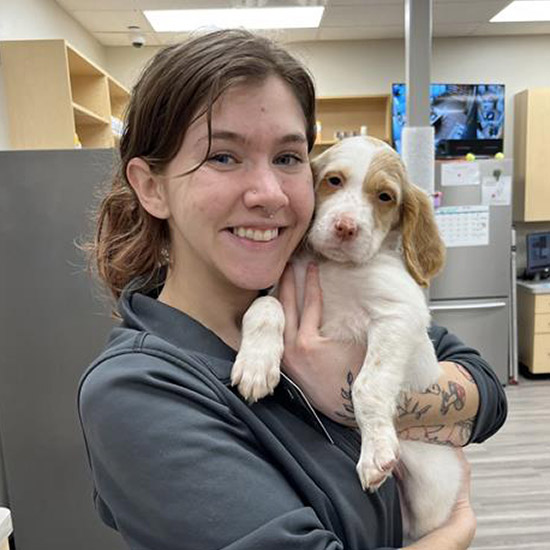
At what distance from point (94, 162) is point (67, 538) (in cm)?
175

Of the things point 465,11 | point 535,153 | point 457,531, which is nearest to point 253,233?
point 457,531

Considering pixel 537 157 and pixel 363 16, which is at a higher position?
pixel 363 16

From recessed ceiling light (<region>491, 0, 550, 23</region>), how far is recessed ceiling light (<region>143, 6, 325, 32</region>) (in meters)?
1.64

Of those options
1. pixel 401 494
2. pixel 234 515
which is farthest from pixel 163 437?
pixel 401 494

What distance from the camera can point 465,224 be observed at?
484 centimetres

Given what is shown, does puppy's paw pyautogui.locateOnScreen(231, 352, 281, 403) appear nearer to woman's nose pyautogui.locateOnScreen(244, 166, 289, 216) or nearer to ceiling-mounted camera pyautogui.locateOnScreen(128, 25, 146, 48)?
woman's nose pyautogui.locateOnScreen(244, 166, 289, 216)

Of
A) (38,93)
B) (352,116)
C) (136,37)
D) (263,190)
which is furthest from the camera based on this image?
(352,116)

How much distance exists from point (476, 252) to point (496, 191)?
1.88ft

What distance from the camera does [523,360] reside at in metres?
5.38

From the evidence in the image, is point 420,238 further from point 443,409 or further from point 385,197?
point 443,409

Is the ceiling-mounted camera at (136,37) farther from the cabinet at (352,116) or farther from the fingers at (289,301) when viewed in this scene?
the fingers at (289,301)

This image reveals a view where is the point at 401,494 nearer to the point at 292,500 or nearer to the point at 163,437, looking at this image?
the point at 292,500

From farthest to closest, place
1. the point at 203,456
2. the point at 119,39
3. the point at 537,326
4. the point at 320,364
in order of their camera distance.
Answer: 1. the point at 119,39
2. the point at 537,326
3. the point at 320,364
4. the point at 203,456

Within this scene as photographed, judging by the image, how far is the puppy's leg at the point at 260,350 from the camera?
89cm
